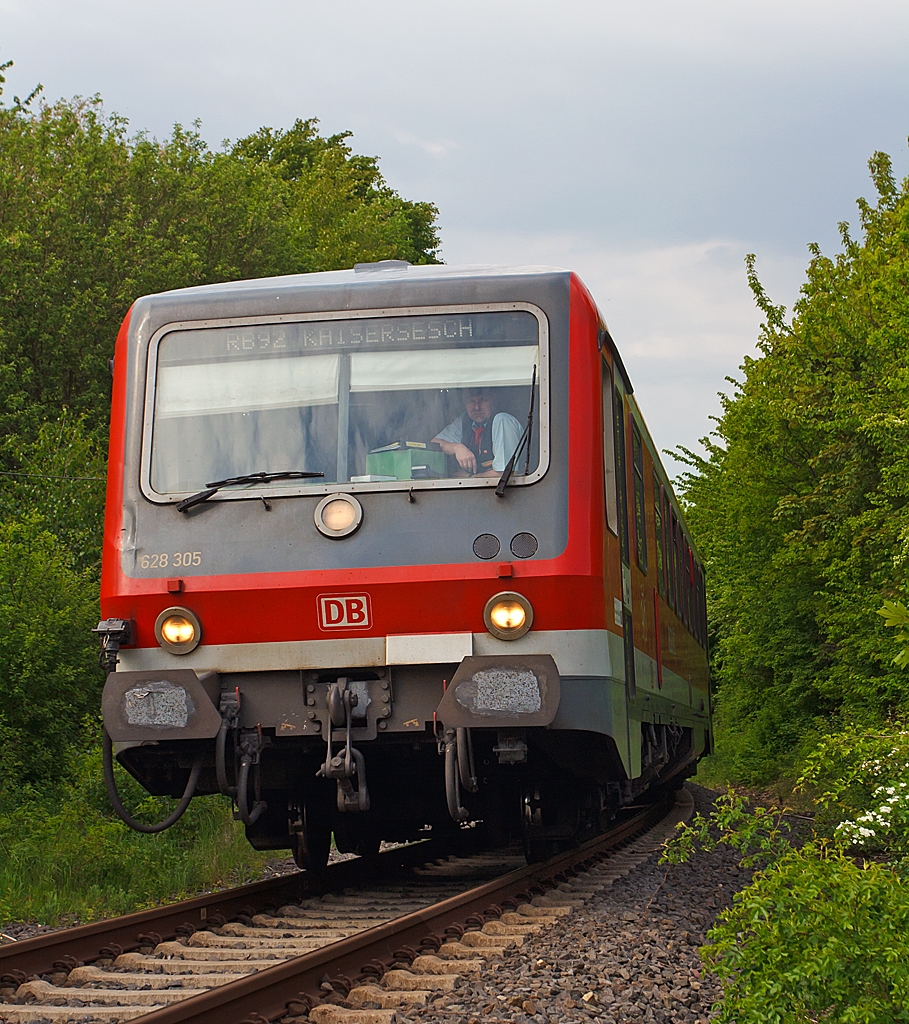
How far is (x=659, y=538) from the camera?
419 inches

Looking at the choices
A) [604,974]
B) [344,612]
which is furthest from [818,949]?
[344,612]

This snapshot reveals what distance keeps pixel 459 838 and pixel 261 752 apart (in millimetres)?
5055

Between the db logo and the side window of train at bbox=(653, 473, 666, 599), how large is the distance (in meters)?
3.96

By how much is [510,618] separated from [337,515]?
1.02 m

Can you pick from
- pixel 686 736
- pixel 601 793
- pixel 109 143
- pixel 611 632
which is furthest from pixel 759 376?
pixel 109 143

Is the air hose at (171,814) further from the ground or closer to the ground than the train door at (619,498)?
closer to the ground

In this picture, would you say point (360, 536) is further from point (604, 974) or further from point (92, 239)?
point (92, 239)

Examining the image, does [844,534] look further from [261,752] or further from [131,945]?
[131,945]

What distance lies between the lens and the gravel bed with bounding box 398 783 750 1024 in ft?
15.4

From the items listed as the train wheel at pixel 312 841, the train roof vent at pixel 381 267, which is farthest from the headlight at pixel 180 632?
the train roof vent at pixel 381 267

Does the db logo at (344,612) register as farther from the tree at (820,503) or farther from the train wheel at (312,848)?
the tree at (820,503)

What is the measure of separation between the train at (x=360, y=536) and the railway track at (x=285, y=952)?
653mm

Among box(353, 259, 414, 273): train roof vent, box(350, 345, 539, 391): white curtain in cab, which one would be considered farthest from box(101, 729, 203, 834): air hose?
box(353, 259, 414, 273): train roof vent

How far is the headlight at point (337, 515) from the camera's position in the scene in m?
6.60
